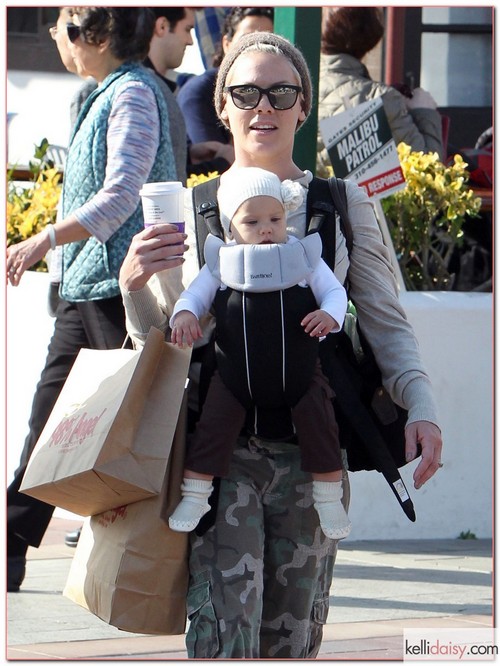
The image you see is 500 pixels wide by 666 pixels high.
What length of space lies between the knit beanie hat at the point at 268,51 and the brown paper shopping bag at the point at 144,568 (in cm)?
88

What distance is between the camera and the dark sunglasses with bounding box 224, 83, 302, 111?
3.19m

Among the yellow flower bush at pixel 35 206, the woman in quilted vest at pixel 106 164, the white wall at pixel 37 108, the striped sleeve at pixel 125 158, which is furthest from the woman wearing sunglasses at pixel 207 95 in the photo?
the white wall at pixel 37 108

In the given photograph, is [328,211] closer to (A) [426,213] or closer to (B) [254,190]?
(B) [254,190]

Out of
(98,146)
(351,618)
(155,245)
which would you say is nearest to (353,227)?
(155,245)

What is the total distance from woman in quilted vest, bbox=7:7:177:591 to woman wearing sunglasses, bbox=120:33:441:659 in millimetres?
1457

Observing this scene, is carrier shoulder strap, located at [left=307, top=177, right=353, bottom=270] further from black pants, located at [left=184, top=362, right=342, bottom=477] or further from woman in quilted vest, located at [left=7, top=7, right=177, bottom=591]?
woman in quilted vest, located at [left=7, top=7, right=177, bottom=591]

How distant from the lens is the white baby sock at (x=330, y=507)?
10.2 ft

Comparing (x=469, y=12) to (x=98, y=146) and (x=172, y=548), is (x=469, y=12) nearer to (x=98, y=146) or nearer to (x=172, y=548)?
(x=98, y=146)

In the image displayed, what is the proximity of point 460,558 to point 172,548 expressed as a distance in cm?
351

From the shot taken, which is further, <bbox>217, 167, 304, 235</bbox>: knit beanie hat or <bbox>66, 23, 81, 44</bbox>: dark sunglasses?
<bbox>66, 23, 81, 44</bbox>: dark sunglasses

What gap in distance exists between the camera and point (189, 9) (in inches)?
268

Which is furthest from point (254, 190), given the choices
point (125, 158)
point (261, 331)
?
point (125, 158)

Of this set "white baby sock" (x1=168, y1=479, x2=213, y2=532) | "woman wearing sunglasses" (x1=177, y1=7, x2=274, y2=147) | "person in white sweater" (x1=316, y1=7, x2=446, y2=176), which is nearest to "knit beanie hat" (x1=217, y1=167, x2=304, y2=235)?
"white baby sock" (x1=168, y1=479, x2=213, y2=532)

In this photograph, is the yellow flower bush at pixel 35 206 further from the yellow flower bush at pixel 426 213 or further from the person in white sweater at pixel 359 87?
the yellow flower bush at pixel 426 213
